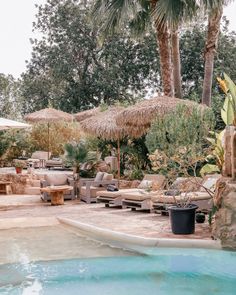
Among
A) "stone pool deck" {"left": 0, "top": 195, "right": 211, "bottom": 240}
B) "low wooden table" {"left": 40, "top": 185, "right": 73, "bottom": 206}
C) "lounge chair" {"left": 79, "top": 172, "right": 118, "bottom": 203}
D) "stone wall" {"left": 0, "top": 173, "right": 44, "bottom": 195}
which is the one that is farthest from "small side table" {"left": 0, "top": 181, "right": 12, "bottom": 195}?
"lounge chair" {"left": 79, "top": 172, "right": 118, "bottom": 203}

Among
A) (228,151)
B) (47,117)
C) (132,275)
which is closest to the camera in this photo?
(132,275)

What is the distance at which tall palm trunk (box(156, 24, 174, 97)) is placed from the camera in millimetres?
16703

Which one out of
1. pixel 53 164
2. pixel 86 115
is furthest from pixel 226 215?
pixel 86 115

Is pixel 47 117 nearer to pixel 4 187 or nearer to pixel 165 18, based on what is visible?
pixel 4 187

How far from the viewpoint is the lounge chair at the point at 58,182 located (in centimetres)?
1425

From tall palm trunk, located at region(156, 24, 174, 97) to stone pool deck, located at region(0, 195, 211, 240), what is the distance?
583 centimetres

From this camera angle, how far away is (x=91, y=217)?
1070cm

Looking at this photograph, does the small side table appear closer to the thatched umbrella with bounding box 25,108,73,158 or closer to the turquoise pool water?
the thatched umbrella with bounding box 25,108,73,158

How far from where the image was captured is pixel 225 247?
7461 mm

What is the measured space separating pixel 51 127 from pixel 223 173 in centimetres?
1863

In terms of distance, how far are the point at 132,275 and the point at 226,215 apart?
1990mm

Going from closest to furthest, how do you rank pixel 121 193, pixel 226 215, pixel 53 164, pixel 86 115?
pixel 226 215
pixel 121 193
pixel 53 164
pixel 86 115

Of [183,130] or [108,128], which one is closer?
[183,130]

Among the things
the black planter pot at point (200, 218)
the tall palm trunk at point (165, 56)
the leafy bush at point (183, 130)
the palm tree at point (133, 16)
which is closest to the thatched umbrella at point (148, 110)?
the leafy bush at point (183, 130)
